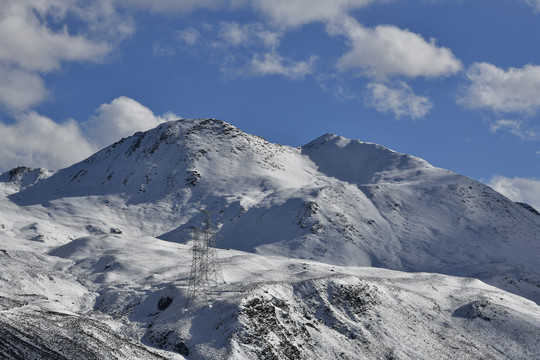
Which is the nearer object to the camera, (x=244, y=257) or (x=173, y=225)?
(x=244, y=257)

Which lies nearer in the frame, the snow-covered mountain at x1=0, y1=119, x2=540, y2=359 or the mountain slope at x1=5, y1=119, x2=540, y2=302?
the snow-covered mountain at x1=0, y1=119, x2=540, y2=359

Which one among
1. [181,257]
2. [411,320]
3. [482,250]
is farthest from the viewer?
[482,250]

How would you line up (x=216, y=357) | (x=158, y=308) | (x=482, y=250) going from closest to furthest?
(x=216, y=357) → (x=158, y=308) → (x=482, y=250)

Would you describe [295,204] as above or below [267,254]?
above

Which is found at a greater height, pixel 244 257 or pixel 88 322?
pixel 244 257

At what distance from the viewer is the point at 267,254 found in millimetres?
115750

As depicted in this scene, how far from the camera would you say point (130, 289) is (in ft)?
217

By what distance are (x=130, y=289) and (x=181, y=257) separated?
2236 centimetres

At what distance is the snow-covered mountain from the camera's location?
53.5 m

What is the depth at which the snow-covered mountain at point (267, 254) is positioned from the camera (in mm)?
53469

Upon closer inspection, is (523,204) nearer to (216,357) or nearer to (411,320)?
(411,320)

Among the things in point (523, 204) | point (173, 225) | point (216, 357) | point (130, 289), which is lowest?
point (216, 357)

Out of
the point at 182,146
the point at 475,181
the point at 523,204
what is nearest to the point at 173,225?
the point at 182,146

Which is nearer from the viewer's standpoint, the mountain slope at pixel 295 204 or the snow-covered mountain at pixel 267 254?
the snow-covered mountain at pixel 267 254
